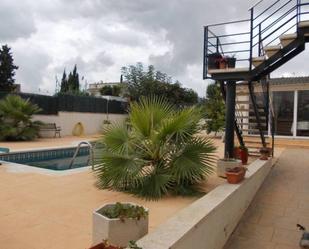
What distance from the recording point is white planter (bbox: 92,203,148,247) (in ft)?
9.89

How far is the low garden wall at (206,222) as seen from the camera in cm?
285

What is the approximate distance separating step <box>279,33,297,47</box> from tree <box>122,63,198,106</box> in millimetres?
17178

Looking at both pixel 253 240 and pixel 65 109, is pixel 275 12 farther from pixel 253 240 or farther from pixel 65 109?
pixel 65 109

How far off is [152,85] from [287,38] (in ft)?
58.4

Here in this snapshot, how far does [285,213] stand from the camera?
5535 millimetres

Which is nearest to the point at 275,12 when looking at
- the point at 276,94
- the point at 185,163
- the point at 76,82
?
the point at 185,163

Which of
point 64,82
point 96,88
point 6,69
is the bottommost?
point 6,69

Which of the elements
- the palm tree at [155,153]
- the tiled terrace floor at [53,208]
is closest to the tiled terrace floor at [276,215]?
the tiled terrace floor at [53,208]

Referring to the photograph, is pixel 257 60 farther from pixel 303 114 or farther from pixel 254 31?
pixel 303 114

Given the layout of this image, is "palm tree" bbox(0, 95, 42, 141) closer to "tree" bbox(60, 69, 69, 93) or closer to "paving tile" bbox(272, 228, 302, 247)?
"paving tile" bbox(272, 228, 302, 247)

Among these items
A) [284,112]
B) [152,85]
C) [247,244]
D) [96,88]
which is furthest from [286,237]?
[96,88]

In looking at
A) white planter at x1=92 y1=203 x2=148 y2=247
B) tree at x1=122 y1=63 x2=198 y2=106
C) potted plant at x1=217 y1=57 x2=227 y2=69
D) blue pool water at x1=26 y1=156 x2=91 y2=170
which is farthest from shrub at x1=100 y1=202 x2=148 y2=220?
tree at x1=122 y1=63 x2=198 y2=106

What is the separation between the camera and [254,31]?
8.04 metres

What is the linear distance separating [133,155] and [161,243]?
330 cm
